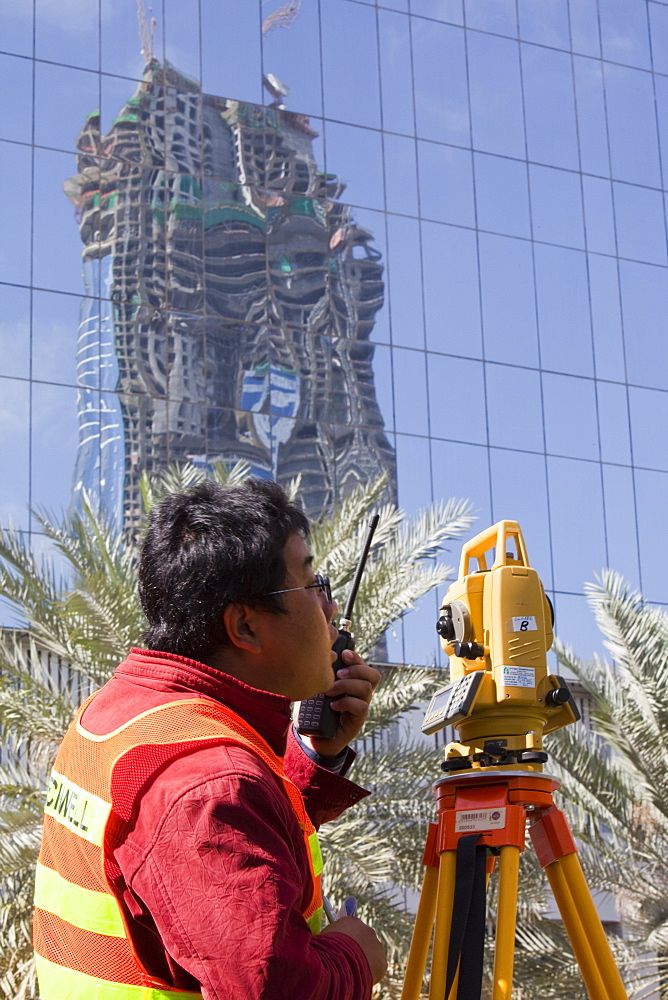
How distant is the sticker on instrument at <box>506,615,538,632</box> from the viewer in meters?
2.97

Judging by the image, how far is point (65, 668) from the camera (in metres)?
9.71

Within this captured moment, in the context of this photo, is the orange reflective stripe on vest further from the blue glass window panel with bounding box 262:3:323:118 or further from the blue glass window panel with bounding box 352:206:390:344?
the blue glass window panel with bounding box 262:3:323:118

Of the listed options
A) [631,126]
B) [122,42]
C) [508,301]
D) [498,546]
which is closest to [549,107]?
[631,126]

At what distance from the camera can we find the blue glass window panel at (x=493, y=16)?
23516 mm

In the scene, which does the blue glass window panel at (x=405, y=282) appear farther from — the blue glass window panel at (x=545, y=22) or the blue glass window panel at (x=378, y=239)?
the blue glass window panel at (x=545, y=22)

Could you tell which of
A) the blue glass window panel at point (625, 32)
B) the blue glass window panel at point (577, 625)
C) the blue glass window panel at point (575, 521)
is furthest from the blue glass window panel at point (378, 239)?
the blue glass window panel at point (625, 32)

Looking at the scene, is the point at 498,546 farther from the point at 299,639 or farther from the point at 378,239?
the point at 378,239

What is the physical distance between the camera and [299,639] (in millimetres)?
1971

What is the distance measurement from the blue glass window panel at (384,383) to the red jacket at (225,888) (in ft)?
61.9

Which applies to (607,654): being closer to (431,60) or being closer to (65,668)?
(431,60)

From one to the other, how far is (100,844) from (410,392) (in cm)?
1930

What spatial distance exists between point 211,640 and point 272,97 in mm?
20429

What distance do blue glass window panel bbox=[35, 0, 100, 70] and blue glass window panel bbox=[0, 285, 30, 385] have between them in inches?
162

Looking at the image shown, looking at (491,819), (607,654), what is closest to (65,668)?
(491,819)
